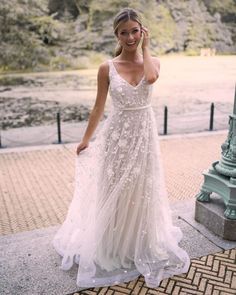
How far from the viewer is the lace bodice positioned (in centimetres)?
264

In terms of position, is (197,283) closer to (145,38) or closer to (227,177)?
(227,177)

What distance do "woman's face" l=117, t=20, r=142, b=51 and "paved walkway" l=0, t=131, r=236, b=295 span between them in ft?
5.95

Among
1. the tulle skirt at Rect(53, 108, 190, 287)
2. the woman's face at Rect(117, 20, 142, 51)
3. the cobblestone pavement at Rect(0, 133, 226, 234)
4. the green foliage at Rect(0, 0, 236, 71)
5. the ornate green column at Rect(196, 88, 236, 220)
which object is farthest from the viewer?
the green foliage at Rect(0, 0, 236, 71)

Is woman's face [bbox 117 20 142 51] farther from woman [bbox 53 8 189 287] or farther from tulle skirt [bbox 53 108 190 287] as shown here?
tulle skirt [bbox 53 108 190 287]

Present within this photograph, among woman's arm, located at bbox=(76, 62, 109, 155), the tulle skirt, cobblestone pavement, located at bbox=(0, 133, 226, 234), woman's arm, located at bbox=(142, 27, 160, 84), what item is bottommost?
cobblestone pavement, located at bbox=(0, 133, 226, 234)

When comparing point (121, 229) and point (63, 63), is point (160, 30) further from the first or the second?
point (121, 229)

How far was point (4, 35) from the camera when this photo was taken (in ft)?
48.0

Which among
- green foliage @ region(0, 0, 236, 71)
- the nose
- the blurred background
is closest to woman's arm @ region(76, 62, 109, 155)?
the nose

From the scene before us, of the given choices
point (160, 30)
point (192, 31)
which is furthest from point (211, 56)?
point (160, 30)

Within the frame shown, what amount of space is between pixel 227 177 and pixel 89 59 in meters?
14.3

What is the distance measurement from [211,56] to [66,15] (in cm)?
780

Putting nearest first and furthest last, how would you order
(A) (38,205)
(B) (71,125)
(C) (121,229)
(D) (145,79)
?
(D) (145,79) → (C) (121,229) → (A) (38,205) → (B) (71,125)

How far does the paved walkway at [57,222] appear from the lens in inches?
109

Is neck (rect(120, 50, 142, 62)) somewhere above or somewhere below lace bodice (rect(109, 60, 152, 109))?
above
